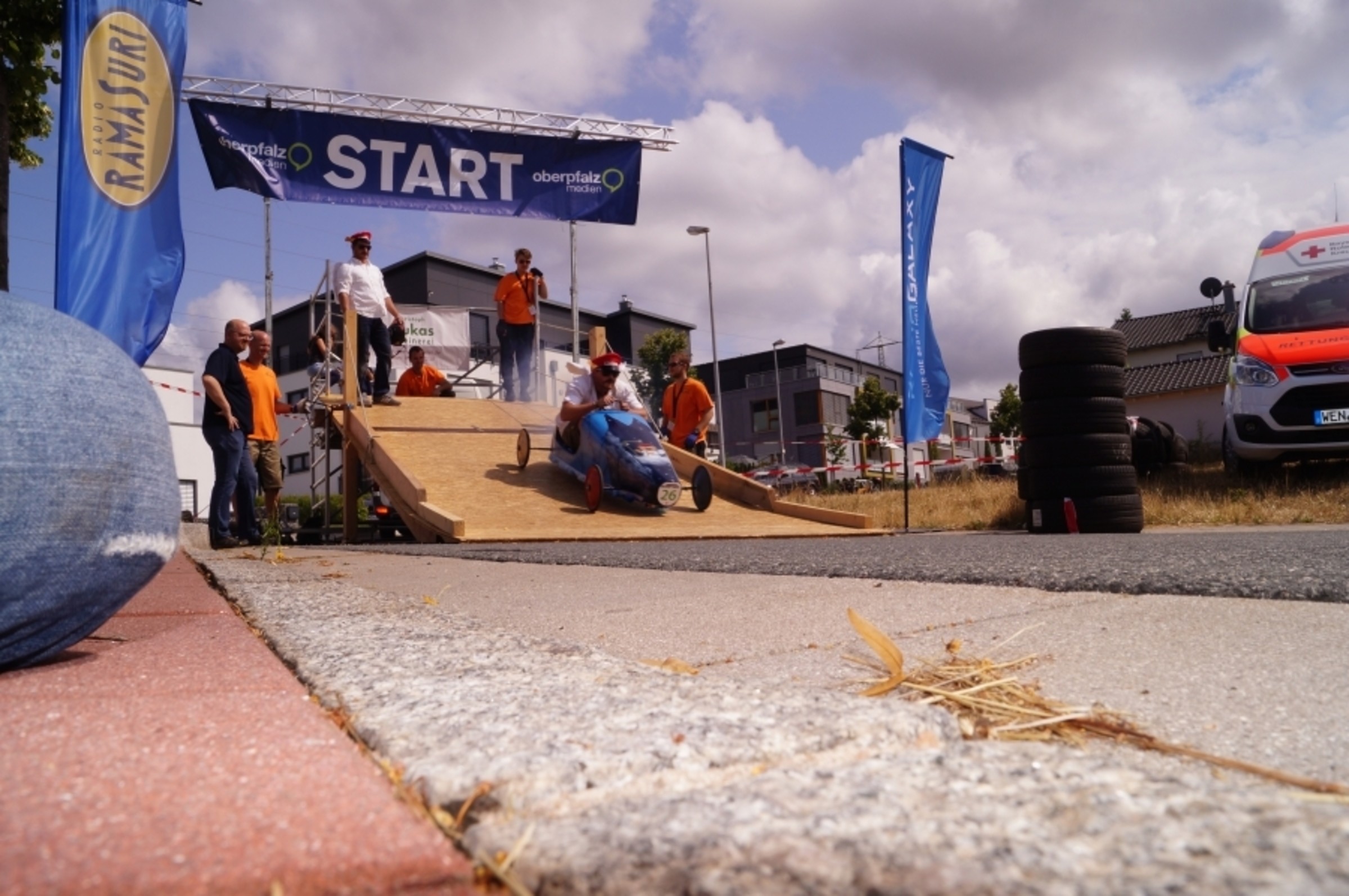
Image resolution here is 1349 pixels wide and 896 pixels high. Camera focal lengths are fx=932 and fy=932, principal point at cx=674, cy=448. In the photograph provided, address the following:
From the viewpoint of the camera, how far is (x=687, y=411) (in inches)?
445

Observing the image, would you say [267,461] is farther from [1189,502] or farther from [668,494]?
[1189,502]

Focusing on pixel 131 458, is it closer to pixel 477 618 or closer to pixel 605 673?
pixel 477 618

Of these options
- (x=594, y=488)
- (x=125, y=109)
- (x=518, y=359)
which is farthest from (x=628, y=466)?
(x=518, y=359)

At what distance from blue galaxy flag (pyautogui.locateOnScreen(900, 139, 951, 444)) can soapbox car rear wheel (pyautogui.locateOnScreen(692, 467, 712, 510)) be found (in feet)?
6.58

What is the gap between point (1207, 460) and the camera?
14.3m

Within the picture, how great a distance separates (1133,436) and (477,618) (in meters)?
10.9

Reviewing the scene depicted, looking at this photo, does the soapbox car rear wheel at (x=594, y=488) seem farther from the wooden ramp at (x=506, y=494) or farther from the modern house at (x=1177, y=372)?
the modern house at (x=1177, y=372)

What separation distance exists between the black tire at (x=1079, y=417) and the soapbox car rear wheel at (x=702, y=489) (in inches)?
116

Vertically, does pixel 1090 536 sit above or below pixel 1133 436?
below

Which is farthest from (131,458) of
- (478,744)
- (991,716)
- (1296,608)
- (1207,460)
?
(1207,460)

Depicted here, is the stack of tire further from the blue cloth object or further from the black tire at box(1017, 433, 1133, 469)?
the blue cloth object

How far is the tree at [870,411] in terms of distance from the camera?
52.5 meters

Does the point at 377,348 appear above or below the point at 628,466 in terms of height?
above

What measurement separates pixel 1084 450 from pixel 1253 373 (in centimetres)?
295
